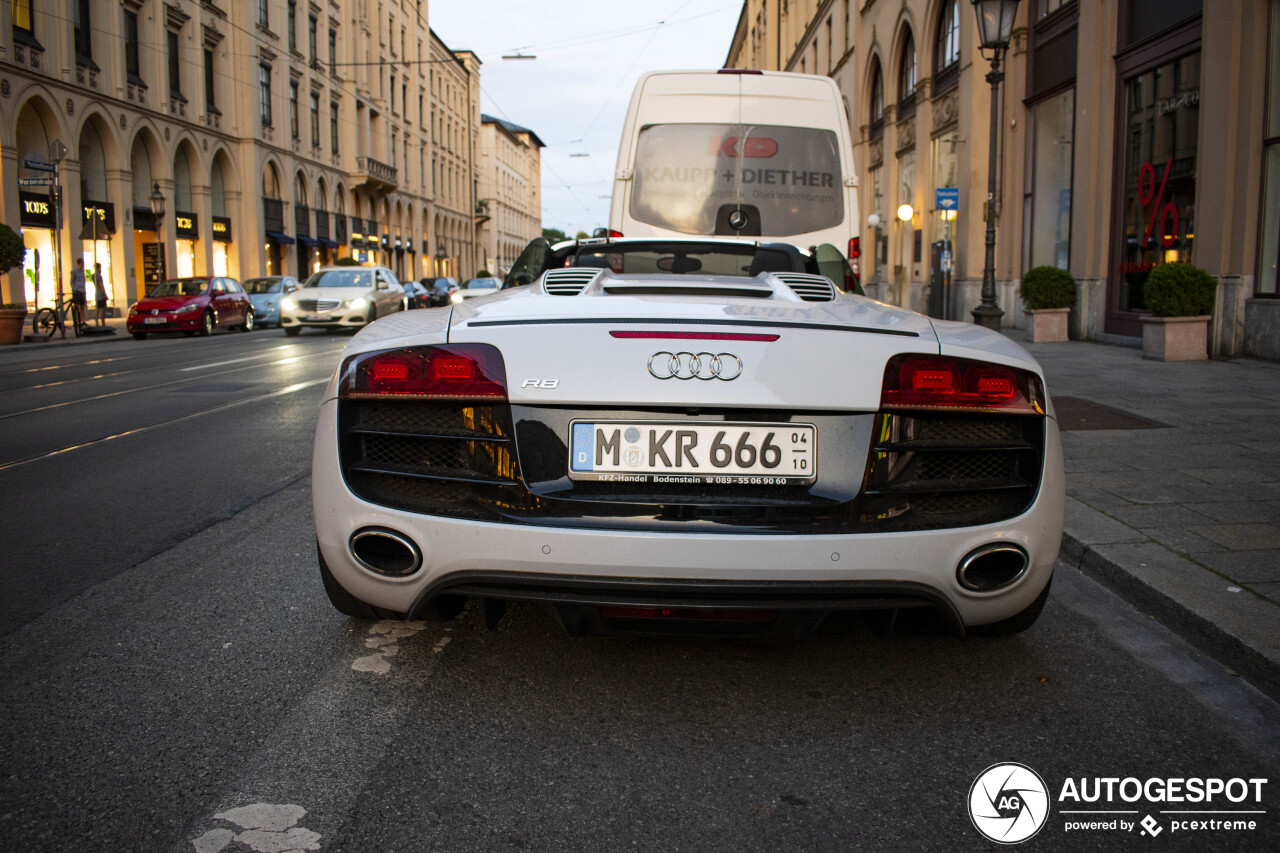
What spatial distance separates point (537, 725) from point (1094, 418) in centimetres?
639

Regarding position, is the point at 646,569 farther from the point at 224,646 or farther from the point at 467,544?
the point at 224,646

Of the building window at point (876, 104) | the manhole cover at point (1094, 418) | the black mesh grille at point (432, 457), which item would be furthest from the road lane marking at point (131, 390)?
the building window at point (876, 104)

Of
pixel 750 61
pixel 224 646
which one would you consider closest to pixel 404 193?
pixel 750 61

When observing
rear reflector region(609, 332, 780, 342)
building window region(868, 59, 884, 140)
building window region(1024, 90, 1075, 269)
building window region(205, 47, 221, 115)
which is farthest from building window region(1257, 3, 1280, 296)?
building window region(205, 47, 221, 115)

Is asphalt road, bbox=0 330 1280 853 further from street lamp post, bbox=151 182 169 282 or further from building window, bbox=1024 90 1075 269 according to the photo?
street lamp post, bbox=151 182 169 282

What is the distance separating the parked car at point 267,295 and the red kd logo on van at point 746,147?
920 inches

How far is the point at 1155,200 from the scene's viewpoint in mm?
14367

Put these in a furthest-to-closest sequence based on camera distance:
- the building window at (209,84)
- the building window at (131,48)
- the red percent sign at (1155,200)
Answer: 1. the building window at (209,84)
2. the building window at (131,48)
3. the red percent sign at (1155,200)

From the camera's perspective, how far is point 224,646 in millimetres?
3244

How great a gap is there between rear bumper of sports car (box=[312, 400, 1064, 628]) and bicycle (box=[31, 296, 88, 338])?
23.6 m

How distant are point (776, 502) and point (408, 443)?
38.8 inches

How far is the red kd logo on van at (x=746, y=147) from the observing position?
8492mm

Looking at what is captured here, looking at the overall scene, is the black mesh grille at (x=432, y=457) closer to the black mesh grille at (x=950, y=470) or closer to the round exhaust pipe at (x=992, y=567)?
the black mesh grille at (x=950, y=470)

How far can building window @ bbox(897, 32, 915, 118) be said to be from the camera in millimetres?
28094
